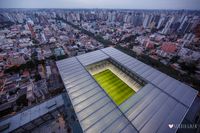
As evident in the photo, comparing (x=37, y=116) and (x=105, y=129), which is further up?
(x=105, y=129)

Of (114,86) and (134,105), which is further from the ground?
(134,105)

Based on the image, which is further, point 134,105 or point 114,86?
point 114,86

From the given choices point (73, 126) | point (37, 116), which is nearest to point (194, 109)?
point (73, 126)

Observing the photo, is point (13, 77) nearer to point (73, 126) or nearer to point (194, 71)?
point (73, 126)

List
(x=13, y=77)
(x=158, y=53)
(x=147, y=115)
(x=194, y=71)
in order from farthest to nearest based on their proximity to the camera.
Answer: (x=158, y=53) < (x=194, y=71) < (x=13, y=77) < (x=147, y=115)

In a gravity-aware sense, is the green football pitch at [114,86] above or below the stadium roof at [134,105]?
below
